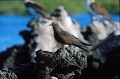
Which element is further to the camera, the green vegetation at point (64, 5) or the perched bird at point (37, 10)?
the green vegetation at point (64, 5)

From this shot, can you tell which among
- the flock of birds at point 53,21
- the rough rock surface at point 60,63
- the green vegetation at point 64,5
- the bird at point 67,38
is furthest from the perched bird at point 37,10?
the green vegetation at point 64,5

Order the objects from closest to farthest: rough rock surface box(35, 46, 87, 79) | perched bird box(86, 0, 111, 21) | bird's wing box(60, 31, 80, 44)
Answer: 1. rough rock surface box(35, 46, 87, 79)
2. bird's wing box(60, 31, 80, 44)
3. perched bird box(86, 0, 111, 21)

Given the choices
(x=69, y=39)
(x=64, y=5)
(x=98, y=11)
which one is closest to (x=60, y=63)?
(x=69, y=39)

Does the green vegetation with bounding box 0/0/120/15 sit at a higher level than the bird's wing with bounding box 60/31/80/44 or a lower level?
higher

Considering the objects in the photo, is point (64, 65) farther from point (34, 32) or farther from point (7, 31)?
point (7, 31)

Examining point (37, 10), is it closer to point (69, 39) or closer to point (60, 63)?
point (69, 39)

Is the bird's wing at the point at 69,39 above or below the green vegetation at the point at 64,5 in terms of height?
below

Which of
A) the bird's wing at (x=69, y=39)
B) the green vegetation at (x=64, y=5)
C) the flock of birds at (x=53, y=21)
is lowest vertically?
the bird's wing at (x=69, y=39)

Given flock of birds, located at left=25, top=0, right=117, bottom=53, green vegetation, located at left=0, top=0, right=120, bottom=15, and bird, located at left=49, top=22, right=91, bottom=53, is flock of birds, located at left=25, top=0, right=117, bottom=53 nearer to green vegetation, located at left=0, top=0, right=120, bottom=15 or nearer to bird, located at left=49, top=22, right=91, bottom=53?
bird, located at left=49, top=22, right=91, bottom=53

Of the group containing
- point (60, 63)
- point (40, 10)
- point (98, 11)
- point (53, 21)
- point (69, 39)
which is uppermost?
point (98, 11)

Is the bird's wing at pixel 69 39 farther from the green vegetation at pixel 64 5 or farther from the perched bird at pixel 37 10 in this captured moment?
the green vegetation at pixel 64 5

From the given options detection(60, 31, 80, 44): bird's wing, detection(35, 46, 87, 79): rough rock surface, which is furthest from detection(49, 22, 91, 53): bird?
detection(35, 46, 87, 79): rough rock surface
